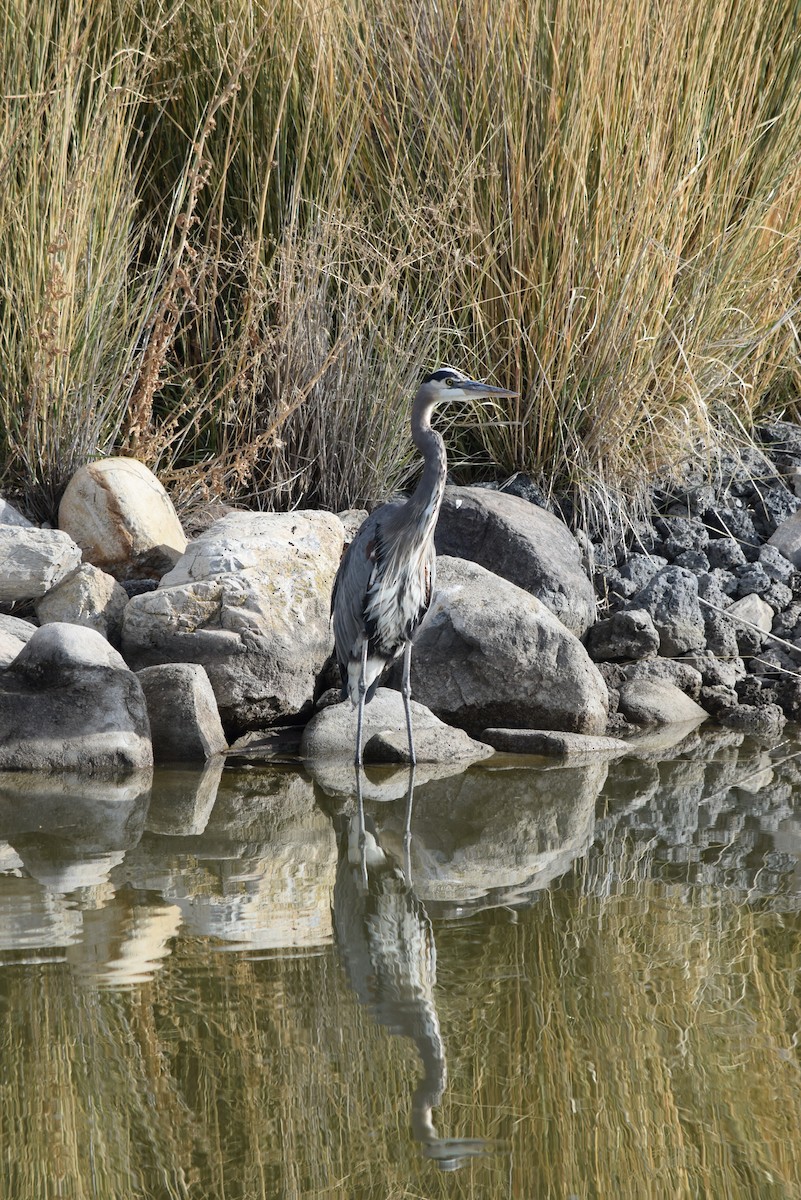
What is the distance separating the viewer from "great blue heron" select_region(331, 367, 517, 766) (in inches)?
175

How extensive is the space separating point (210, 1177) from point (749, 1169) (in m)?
0.75

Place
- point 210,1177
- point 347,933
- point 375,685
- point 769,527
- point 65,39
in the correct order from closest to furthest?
1. point 210,1177
2. point 347,933
3. point 375,685
4. point 65,39
5. point 769,527

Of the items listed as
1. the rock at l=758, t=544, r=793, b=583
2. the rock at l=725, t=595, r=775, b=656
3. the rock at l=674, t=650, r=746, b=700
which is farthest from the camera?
the rock at l=758, t=544, r=793, b=583

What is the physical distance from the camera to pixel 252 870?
3.20 meters

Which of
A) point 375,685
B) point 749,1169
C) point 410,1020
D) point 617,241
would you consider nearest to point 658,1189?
point 749,1169

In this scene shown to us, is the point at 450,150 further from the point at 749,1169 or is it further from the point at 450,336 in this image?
the point at 749,1169

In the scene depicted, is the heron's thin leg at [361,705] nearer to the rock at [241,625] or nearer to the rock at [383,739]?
the rock at [383,739]

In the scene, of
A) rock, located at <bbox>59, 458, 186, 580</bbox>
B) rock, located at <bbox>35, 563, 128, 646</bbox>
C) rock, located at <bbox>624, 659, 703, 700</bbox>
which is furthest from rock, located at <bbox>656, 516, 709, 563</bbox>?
rock, located at <bbox>35, 563, 128, 646</bbox>

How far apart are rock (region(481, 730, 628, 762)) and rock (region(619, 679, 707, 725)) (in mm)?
313

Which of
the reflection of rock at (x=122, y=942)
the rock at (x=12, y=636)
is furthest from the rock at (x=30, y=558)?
the reflection of rock at (x=122, y=942)

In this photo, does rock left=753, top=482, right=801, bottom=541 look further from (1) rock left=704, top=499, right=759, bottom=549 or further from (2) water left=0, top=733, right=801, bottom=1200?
(2) water left=0, top=733, right=801, bottom=1200

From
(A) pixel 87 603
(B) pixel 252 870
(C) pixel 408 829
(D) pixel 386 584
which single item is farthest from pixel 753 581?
(B) pixel 252 870

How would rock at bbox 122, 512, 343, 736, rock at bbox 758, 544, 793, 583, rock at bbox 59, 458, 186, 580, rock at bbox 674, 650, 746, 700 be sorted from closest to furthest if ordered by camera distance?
rock at bbox 122, 512, 343, 736
rock at bbox 59, 458, 186, 580
rock at bbox 674, 650, 746, 700
rock at bbox 758, 544, 793, 583

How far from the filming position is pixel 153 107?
5.89 m
